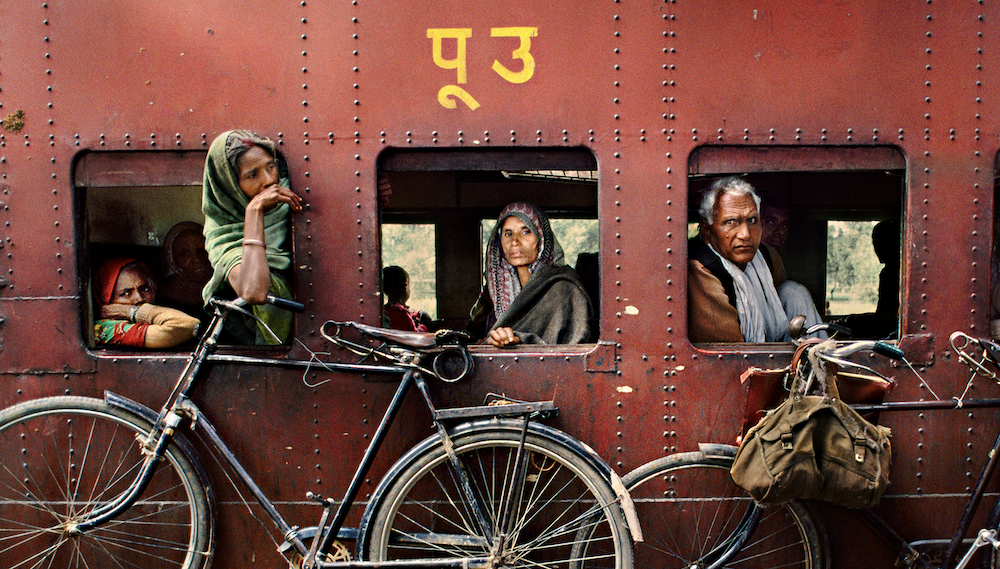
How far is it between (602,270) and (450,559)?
1.34 meters

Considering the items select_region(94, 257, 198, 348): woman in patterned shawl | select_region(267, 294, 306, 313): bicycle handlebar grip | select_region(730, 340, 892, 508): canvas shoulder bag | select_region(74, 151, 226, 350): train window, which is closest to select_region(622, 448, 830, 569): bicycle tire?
select_region(730, 340, 892, 508): canvas shoulder bag

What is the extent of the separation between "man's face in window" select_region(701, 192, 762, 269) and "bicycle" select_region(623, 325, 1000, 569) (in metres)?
0.67

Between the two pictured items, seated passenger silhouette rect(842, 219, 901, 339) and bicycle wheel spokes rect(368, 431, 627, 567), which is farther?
seated passenger silhouette rect(842, 219, 901, 339)

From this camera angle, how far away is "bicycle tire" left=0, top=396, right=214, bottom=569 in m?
2.66

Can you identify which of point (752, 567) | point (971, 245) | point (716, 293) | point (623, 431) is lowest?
point (752, 567)

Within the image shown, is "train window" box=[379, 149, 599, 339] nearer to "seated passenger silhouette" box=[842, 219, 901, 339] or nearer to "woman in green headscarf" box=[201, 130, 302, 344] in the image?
"seated passenger silhouette" box=[842, 219, 901, 339]

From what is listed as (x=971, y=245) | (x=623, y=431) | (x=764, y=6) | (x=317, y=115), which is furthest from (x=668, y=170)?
(x=317, y=115)

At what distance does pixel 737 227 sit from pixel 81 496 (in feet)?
10.6

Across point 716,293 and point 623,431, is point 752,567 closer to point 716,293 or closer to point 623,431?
point 623,431

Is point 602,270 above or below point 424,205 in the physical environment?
below

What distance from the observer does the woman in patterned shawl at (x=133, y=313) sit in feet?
9.02

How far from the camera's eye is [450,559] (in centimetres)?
243

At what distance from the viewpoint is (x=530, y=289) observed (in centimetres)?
298

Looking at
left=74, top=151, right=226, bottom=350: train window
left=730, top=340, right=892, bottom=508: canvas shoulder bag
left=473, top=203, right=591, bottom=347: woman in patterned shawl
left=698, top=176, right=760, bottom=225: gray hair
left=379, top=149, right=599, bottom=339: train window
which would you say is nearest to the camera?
left=730, top=340, right=892, bottom=508: canvas shoulder bag
